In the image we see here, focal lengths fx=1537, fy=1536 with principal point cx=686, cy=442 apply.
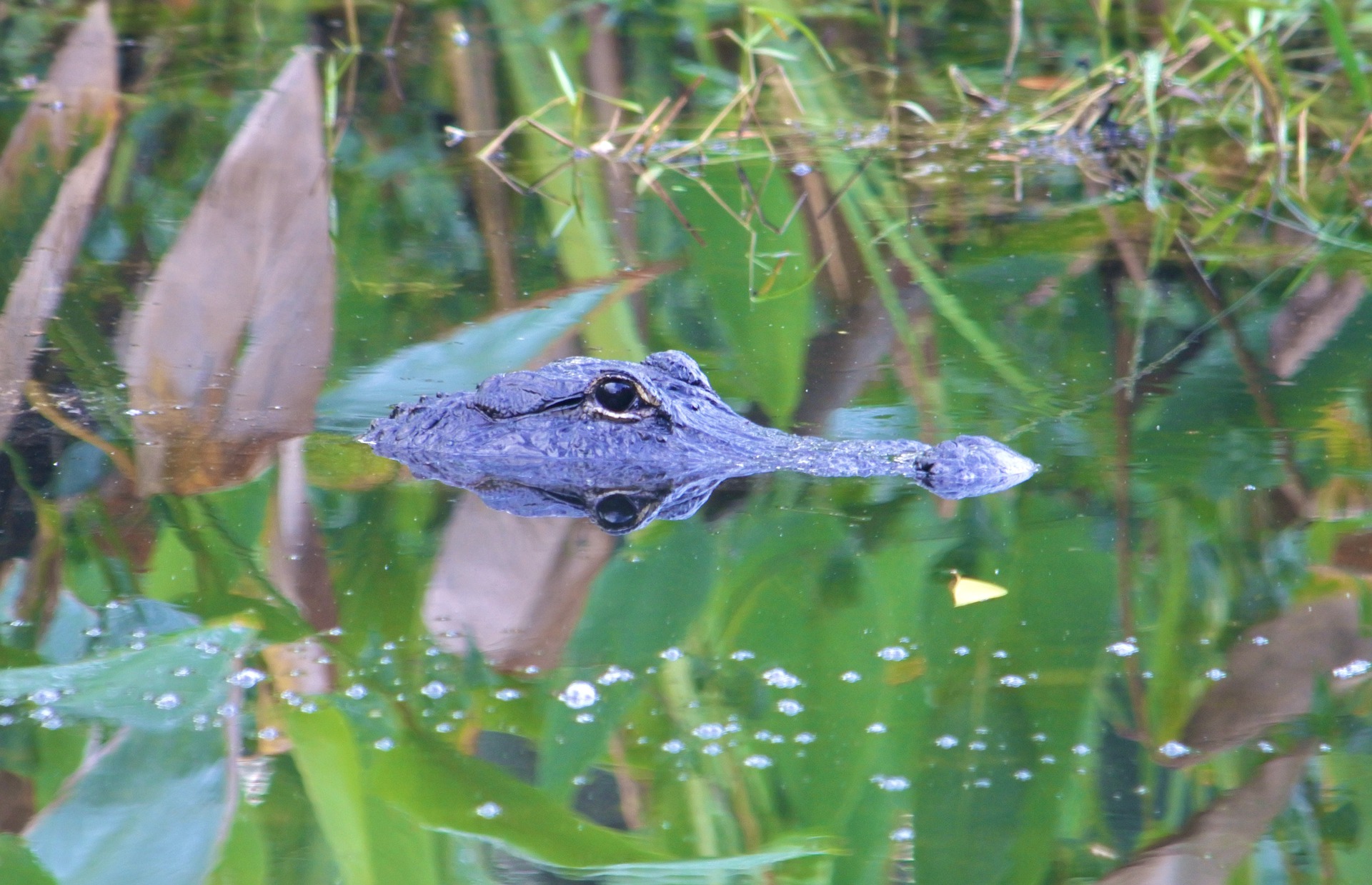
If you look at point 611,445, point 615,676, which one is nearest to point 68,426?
point 611,445

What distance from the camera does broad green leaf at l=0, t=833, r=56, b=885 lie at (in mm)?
2205

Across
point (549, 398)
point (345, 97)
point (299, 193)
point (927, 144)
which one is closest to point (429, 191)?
point (299, 193)

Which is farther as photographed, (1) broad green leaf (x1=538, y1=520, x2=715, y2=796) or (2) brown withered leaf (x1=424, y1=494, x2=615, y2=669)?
(2) brown withered leaf (x1=424, y1=494, x2=615, y2=669)

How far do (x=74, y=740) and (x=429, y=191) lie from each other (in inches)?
188

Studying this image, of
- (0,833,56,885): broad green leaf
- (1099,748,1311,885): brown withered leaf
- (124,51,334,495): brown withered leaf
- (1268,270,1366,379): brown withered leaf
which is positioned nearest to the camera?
(0,833,56,885): broad green leaf

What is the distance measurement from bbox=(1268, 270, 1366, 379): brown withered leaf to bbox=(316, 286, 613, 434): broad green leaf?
2.24 meters

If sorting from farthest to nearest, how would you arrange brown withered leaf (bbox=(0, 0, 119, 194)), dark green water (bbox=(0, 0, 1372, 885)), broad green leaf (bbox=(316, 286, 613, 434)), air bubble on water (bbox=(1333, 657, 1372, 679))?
1. brown withered leaf (bbox=(0, 0, 119, 194))
2. broad green leaf (bbox=(316, 286, 613, 434))
3. air bubble on water (bbox=(1333, 657, 1372, 679))
4. dark green water (bbox=(0, 0, 1372, 885))

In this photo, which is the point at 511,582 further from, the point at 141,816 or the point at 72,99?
the point at 72,99

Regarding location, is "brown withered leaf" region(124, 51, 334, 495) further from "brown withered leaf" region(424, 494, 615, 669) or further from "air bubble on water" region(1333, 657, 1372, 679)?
"air bubble on water" region(1333, 657, 1372, 679)

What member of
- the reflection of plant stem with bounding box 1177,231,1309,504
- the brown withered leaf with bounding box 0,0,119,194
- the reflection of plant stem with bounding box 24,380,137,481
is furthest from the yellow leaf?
the brown withered leaf with bounding box 0,0,119,194

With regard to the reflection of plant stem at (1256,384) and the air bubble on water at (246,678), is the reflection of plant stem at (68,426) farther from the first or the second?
the reflection of plant stem at (1256,384)

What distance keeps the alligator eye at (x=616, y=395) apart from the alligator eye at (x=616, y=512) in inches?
9.1

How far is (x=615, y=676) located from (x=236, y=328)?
2.65 m

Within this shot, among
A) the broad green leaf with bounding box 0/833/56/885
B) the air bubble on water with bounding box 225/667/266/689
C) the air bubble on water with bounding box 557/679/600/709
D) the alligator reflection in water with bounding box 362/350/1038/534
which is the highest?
the alligator reflection in water with bounding box 362/350/1038/534
